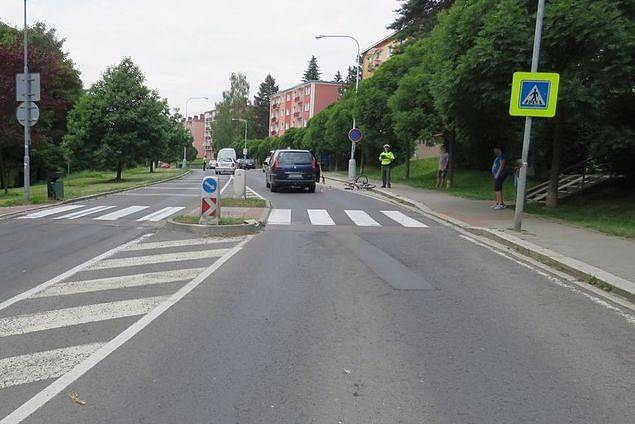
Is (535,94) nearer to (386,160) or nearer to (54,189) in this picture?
(386,160)

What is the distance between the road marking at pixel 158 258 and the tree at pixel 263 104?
357ft

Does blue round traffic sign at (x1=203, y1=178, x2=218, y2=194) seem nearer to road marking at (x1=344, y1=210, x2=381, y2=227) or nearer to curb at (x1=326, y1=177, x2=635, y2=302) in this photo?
road marking at (x1=344, y1=210, x2=381, y2=227)

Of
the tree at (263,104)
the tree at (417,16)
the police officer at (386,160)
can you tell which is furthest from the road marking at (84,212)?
the tree at (263,104)

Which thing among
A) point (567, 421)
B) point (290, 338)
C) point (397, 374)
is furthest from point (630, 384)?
point (290, 338)

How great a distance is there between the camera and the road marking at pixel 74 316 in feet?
17.9

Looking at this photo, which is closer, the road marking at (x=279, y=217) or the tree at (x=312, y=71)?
the road marking at (x=279, y=217)

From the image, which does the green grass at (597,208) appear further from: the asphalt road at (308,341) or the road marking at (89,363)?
the road marking at (89,363)

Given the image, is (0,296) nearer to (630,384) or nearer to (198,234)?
(198,234)

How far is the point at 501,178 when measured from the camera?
53.2ft

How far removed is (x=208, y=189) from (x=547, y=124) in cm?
1093

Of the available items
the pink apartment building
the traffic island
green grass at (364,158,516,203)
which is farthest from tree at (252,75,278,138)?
the traffic island

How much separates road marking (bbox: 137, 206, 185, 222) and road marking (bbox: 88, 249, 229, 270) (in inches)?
202

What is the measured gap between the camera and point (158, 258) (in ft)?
29.7

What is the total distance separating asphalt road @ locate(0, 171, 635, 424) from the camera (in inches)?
151
